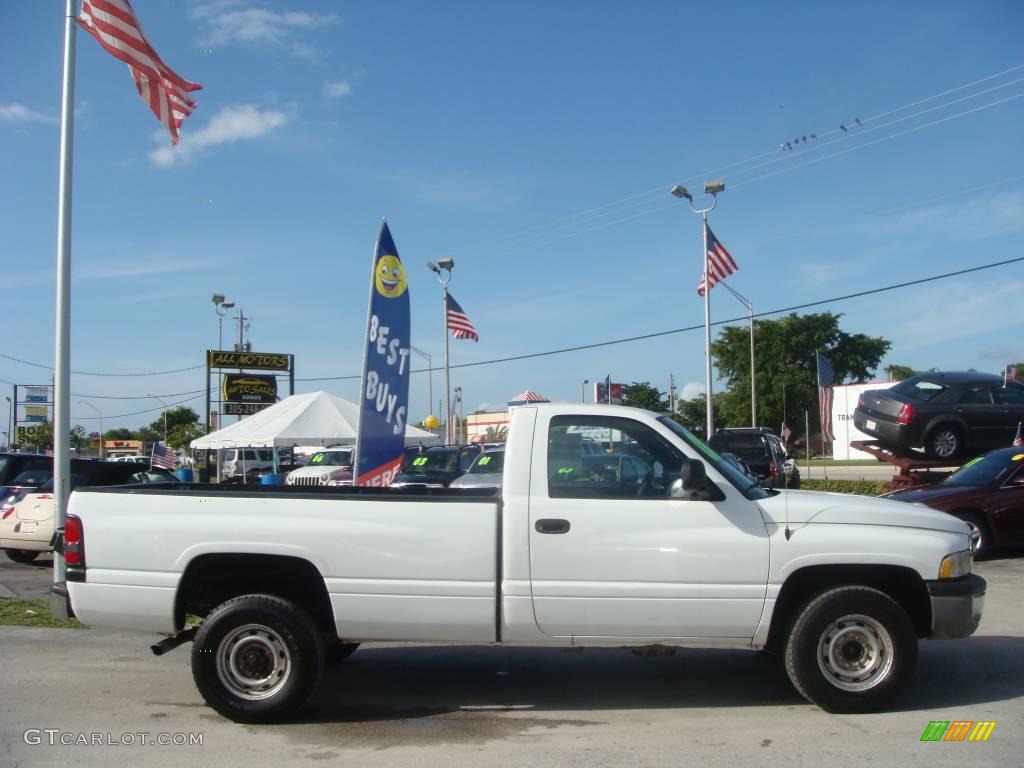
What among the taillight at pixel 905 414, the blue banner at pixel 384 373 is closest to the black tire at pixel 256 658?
the blue banner at pixel 384 373

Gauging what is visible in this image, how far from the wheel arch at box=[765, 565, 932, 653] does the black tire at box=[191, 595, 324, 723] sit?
9.39 feet

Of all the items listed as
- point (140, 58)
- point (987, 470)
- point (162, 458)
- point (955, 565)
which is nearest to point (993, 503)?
point (987, 470)

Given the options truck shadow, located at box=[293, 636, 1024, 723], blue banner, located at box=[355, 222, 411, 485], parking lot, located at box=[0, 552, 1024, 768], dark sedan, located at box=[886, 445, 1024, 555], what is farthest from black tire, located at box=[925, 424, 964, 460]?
blue banner, located at box=[355, 222, 411, 485]

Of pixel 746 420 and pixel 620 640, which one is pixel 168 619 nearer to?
pixel 620 640

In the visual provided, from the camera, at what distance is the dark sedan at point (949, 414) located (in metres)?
15.0

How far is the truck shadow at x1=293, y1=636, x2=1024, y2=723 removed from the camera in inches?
236

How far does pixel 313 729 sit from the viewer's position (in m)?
5.59

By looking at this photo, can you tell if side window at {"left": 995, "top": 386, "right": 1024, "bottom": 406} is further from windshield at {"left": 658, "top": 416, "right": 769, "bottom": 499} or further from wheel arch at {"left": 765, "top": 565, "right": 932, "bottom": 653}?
windshield at {"left": 658, "top": 416, "right": 769, "bottom": 499}

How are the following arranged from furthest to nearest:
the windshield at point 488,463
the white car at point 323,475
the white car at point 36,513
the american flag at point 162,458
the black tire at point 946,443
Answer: the american flag at point 162,458 → the white car at point 323,475 → the windshield at point 488,463 → the black tire at point 946,443 → the white car at point 36,513

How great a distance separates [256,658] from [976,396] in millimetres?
13606

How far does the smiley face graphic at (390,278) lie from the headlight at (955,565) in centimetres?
677

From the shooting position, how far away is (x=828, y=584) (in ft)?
18.6

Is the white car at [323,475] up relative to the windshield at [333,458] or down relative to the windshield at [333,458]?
down

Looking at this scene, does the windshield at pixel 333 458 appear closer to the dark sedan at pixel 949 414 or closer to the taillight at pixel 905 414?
the dark sedan at pixel 949 414
